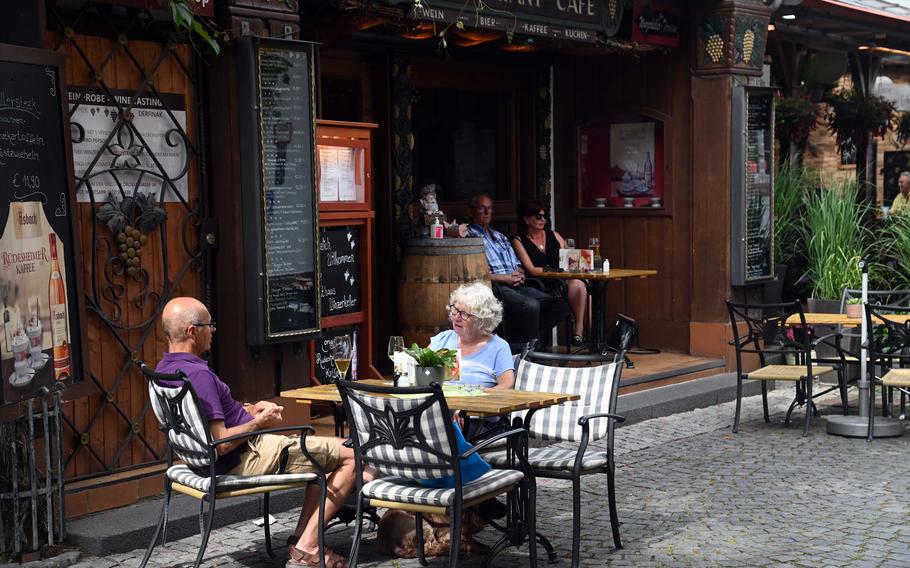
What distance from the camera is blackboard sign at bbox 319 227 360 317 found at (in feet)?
28.3

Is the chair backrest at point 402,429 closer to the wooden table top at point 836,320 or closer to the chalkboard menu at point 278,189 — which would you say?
the chalkboard menu at point 278,189

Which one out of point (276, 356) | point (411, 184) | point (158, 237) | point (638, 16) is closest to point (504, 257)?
point (411, 184)

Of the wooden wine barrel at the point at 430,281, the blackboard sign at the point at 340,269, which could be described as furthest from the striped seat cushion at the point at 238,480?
the wooden wine barrel at the point at 430,281

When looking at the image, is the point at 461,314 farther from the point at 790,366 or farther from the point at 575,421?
the point at 790,366

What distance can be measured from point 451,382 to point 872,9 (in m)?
9.57

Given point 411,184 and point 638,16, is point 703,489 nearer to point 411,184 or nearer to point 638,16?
point 411,184

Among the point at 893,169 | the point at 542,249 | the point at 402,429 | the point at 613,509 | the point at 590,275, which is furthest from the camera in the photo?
the point at 893,169

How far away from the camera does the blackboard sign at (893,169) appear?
17625 millimetres

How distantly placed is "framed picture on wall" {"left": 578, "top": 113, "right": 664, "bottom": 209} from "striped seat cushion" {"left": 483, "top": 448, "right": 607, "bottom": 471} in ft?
20.2

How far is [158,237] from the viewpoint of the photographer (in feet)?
23.3

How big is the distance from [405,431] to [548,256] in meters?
6.12

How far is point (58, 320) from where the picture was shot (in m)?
5.94

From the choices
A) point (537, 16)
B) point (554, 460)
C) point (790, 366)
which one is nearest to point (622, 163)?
point (537, 16)

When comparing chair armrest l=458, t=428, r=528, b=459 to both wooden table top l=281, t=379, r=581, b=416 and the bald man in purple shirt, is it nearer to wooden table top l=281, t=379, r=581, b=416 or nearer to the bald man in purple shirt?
wooden table top l=281, t=379, r=581, b=416
